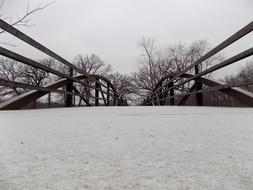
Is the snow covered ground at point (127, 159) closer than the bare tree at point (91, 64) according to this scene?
Yes

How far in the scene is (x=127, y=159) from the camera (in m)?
0.97

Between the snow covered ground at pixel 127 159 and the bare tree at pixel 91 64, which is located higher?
the bare tree at pixel 91 64

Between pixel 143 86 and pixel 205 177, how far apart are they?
14.9 m

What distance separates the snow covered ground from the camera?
2.45 feet

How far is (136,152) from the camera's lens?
1.07 meters

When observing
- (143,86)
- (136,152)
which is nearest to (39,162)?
(136,152)

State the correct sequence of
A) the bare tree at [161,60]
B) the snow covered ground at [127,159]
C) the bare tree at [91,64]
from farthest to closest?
the bare tree at [91,64]
the bare tree at [161,60]
the snow covered ground at [127,159]

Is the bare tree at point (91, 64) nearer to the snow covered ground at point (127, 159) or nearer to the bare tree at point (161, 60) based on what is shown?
the bare tree at point (161, 60)

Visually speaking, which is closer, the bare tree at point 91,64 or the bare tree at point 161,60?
the bare tree at point 161,60

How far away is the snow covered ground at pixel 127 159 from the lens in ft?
2.45

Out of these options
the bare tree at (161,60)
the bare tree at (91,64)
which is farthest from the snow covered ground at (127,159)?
the bare tree at (91,64)

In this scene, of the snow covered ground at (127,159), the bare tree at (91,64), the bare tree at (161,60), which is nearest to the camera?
the snow covered ground at (127,159)

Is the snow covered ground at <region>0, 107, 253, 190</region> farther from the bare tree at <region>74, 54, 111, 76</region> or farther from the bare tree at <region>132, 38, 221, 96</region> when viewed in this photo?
the bare tree at <region>74, 54, 111, 76</region>

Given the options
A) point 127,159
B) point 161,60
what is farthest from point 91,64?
point 127,159
